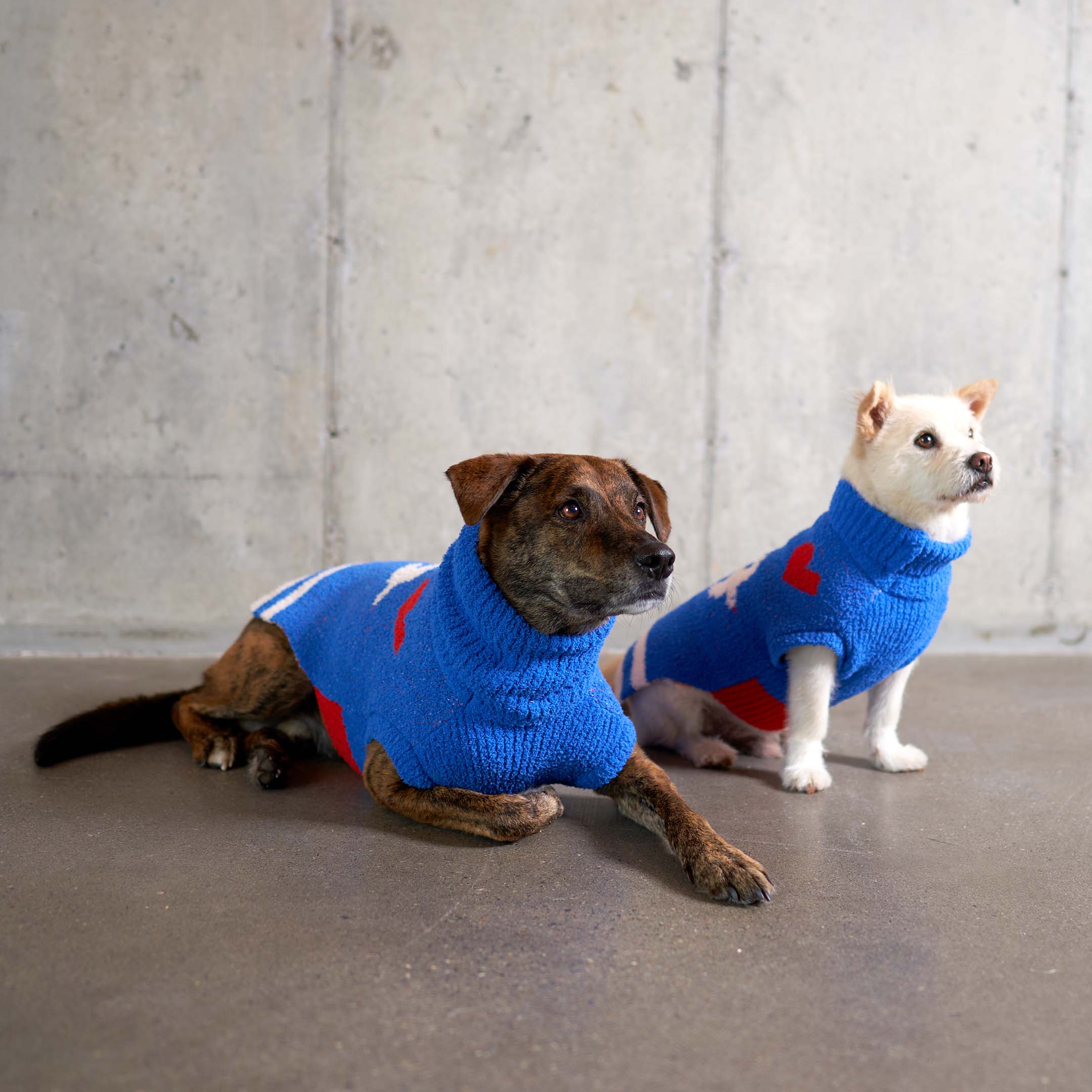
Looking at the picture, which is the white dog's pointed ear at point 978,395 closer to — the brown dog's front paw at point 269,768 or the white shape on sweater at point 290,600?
the white shape on sweater at point 290,600

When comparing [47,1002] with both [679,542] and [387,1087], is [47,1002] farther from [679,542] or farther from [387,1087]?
[679,542]

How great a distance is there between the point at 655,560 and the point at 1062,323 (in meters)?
4.38

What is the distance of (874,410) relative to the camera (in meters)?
2.79

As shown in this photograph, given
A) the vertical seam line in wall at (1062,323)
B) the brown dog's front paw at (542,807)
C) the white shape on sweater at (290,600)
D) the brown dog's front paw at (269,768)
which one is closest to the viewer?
the brown dog's front paw at (542,807)

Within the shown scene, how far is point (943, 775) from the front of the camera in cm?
288

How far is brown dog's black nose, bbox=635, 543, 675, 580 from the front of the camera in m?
2.08

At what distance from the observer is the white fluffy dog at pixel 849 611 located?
8.60ft

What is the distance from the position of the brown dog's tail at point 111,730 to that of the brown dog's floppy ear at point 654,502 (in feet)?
5.49

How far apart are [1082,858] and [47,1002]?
2084 millimetres

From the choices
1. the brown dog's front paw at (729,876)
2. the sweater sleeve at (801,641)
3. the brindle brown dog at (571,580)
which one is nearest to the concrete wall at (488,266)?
the sweater sleeve at (801,641)

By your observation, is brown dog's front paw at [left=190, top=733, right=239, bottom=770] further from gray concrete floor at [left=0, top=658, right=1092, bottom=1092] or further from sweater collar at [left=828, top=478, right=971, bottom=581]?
sweater collar at [left=828, top=478, right=971, bottom=581]

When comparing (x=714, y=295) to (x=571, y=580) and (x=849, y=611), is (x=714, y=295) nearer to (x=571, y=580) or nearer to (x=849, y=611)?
(x=849, y=611)

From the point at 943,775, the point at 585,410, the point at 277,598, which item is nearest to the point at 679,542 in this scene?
the point at 585,410

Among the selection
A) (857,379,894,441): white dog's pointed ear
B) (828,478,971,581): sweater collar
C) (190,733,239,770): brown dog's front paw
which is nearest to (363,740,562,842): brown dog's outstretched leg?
(190,733,239,770): brown dog's front paw
